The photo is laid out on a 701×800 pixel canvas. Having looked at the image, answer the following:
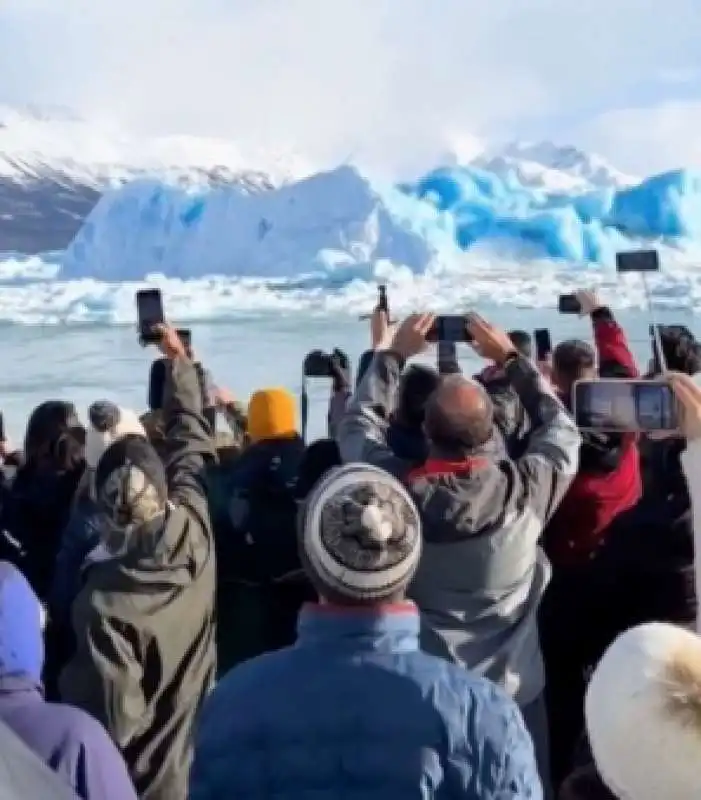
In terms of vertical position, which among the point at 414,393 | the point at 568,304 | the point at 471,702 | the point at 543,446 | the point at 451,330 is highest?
the point at 568,304

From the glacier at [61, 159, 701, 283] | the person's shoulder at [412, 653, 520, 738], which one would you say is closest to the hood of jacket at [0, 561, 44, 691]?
the person's shoulder at [412, 653, 520, 738]

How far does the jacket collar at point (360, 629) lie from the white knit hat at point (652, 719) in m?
0.27

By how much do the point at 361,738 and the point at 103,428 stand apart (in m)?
1.32

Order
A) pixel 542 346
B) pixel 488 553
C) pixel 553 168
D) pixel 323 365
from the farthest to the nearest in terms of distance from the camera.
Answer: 1. pixel 553 168
2. pixel 542 346
3. pixel 323 365
4. pixel 488 553

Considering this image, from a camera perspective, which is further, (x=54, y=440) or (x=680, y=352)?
(x=680, y=352)

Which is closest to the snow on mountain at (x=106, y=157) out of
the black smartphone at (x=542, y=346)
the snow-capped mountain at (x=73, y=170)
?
the snow-capped mountain at (x=73, y=170)

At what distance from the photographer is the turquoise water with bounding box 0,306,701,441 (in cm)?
993

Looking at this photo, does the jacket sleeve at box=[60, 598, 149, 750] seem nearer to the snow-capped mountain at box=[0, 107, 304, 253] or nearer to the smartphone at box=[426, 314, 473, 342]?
the smartphone at box=[426, 314, 473, 342]

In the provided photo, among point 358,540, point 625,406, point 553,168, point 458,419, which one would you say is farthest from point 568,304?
point 553,168

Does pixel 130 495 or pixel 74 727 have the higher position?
pixel 130 495

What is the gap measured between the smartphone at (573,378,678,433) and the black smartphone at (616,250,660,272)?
49 centimetres

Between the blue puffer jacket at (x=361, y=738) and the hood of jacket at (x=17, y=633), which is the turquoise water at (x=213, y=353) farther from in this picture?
the blue puffer jacket at (x=361, y=738)

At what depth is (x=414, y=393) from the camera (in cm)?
254

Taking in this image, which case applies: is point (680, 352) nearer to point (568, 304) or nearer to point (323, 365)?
point (568, 304)
